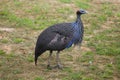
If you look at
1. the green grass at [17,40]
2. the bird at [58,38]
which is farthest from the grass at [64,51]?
the bird at [58,38]

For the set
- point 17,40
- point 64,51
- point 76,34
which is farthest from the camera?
point 17,40

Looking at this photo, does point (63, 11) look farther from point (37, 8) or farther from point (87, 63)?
point (87, 63)

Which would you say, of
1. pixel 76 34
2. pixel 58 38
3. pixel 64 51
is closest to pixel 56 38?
pixel 58 38

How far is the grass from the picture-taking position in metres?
9.55

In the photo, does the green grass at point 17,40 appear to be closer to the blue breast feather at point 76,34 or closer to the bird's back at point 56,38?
the bird's back at point 56,38

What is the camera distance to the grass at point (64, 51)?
9.55m

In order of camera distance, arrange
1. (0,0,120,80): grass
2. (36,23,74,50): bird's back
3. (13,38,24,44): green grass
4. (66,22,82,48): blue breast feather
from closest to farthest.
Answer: (36,23,74,50): bird's back, (66,22,82,48): blue breast feather, (0,0,120,80): grass, (13,38,24,44): green grass

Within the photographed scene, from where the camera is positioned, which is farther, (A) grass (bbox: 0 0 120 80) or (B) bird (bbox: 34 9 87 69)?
(A) grass (bbox: 0 0 120 80)

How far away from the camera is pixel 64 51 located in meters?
11.3

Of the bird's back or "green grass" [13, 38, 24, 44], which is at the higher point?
the bird's back

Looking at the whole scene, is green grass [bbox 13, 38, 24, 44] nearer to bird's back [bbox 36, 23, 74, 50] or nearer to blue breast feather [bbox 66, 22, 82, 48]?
bird's back [bbox 36, 23, 74, 50]

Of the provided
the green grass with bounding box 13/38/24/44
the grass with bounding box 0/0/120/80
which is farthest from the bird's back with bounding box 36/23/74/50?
the green grass with bounding box 13/38/24/44

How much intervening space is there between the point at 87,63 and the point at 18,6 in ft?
21.3

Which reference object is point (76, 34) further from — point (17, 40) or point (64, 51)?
point (17, 40)
